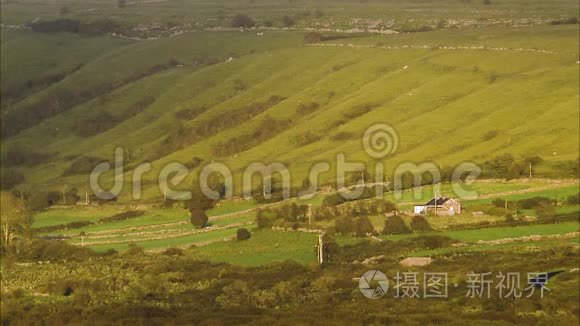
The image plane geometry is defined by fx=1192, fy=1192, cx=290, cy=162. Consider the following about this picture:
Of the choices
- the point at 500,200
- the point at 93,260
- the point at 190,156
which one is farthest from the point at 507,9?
the point at 93,260

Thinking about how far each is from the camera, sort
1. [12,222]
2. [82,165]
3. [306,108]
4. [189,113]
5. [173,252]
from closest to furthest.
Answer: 1. [173,252]
2. [12,222]
3. [306,108]
4. [82,165]
5. [189,113]

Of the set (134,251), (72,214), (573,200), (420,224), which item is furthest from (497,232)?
(72,214)

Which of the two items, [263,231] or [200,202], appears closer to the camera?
[263,231]

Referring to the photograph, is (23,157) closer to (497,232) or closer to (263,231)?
(263,231)

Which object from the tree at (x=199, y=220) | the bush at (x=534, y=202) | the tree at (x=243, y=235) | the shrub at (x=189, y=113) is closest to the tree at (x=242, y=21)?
the shrub at (x=189, y=113)

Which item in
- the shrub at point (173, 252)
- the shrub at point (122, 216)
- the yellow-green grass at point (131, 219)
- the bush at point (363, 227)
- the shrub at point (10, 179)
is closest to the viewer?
the bush at point (363, 227)

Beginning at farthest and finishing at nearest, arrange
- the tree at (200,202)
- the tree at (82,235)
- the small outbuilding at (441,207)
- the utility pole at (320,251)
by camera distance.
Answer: the tree at (200,202)
the tree at (82,235)
the small outbuilding at (441,207)
the utility pole at (320,251)

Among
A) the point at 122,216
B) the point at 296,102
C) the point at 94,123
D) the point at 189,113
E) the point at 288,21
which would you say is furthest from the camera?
the point at 288,21

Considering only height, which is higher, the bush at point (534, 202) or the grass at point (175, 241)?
the bush at point (534, 202)

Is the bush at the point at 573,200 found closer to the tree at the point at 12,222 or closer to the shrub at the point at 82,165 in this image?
the tree at the point at 12,222
